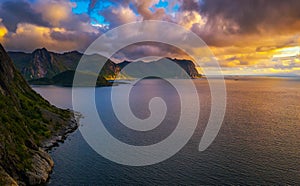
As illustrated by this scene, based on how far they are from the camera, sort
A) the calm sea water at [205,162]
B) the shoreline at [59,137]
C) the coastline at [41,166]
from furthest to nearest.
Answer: the shoreline at [59,137] < the calm sea water at [205,162] < the coastline at [41,166]

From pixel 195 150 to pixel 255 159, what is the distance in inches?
669

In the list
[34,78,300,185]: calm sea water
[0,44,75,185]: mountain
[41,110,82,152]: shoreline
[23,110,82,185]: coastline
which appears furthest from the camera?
[41,110,82,152]: shoreline

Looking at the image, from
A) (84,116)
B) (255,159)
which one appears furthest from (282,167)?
(84,116)

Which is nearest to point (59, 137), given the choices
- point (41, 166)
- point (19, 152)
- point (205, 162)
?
point (41, 166)

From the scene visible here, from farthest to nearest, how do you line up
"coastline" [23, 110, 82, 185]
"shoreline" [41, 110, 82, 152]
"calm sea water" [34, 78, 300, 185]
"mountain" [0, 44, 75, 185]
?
"shoreline" [41, 110, 82, 152] → "calm sea water" [34, 78, 300, 185] → "coastline" [23, 110, 82, 185] → "mountain" [0, 44, 75, 185]

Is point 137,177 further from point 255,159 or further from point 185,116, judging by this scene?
point 185,116

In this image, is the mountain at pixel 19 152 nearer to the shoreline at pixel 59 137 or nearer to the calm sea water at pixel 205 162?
the shoreline at pixel 59 137

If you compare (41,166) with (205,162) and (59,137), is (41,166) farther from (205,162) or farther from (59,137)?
(205,162)

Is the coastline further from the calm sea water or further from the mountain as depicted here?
the calm sea water

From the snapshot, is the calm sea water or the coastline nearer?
the coastline

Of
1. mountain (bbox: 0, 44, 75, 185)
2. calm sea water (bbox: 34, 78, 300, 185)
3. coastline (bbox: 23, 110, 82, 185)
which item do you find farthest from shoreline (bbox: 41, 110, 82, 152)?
calm sea water (bbox: 34, 78, 300, 185)

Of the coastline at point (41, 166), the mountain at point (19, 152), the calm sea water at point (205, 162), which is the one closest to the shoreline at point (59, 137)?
the coastline at point (41, 166)

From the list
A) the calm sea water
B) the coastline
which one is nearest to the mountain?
the coastline

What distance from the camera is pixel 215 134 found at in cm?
9188
